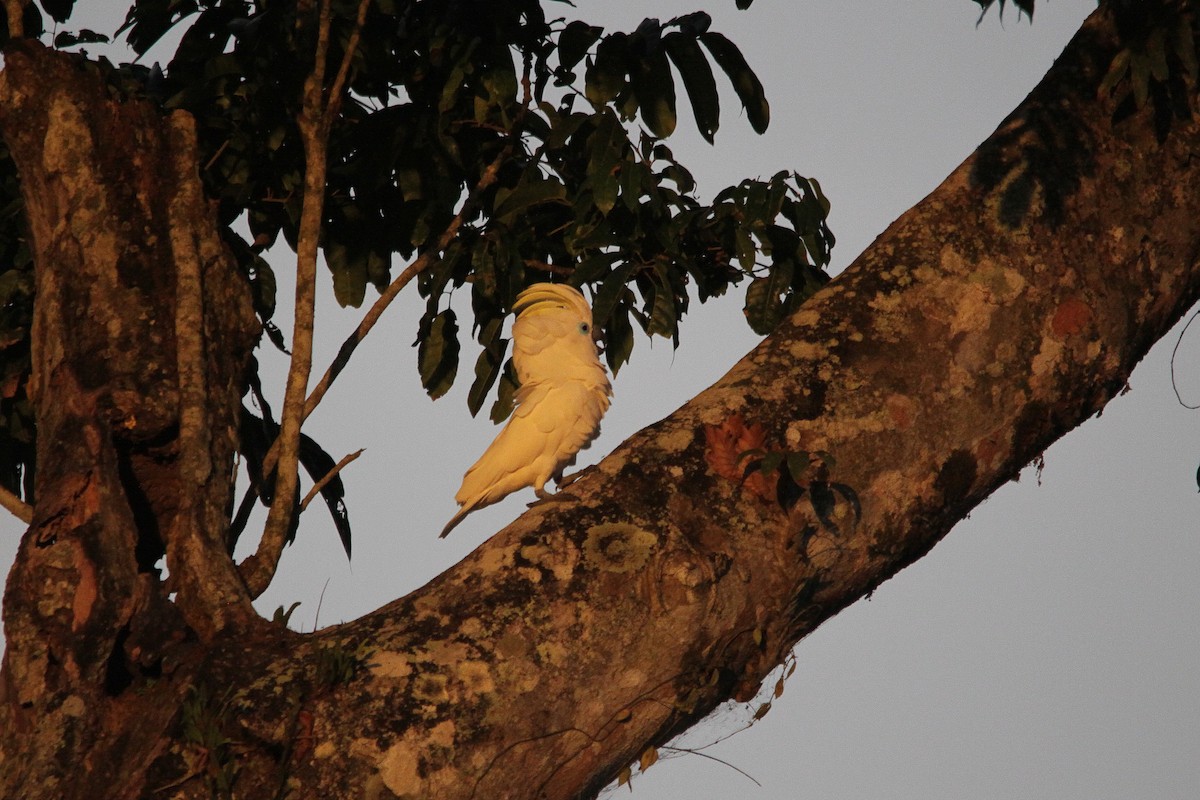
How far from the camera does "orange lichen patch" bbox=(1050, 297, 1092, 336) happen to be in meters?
2.73

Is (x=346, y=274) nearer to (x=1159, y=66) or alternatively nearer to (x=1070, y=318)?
(x=1070, y=318)

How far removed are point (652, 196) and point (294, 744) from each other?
219 centimetres

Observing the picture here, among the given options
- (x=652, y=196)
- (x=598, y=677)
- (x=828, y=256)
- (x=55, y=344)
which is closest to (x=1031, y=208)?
(x=828, y=256)

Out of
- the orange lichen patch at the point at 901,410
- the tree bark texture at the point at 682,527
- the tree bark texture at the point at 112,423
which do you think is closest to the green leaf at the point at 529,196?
the tree bark texture at the point at 112,423

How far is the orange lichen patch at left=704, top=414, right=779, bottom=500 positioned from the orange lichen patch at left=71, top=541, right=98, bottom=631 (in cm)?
139

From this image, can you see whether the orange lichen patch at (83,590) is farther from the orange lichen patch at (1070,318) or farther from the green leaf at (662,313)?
the orange lichen patch at (1070,318)

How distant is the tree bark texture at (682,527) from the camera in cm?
216

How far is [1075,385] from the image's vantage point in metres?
2.75

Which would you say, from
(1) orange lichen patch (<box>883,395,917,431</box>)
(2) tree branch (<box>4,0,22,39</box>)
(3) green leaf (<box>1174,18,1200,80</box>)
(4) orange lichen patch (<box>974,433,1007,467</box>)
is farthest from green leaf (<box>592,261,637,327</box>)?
(2) tree branch (<box>4,0,22,39</box>)

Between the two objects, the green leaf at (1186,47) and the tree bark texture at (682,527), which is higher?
the green leaf at (1186,47)

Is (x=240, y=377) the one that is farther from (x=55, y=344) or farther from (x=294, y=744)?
(x=294, y=744)

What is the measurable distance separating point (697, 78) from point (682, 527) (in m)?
1.79

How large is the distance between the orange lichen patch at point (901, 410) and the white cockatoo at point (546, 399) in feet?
4.69

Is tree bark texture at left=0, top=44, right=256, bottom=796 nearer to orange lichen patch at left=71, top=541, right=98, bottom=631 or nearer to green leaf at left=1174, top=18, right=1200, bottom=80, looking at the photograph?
orange lichen patch at left=71, top=541, right=98, bottom=631
